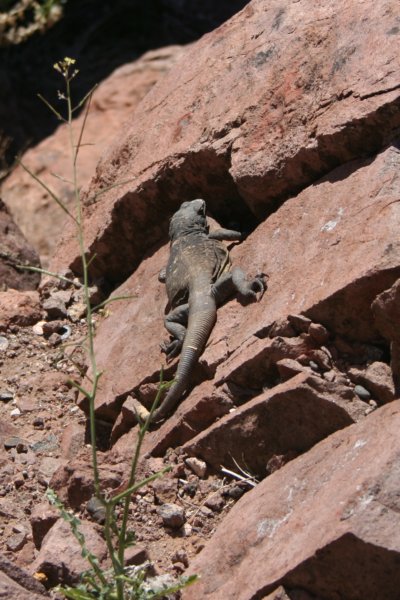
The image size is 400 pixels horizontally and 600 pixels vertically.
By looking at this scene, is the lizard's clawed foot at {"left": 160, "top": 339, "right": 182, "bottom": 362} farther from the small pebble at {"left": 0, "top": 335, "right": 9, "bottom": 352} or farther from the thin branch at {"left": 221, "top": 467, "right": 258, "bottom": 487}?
the small pebble at {"left": 0, "top": 335, "right": 9, "bottom": 352}

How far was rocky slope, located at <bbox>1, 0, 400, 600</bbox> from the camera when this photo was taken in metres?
4.50

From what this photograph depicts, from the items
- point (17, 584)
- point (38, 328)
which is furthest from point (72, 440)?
point (17, 584)

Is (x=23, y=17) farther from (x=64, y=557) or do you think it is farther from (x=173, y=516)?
(x=64, y=557)

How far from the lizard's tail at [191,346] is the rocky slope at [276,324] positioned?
0.07 m

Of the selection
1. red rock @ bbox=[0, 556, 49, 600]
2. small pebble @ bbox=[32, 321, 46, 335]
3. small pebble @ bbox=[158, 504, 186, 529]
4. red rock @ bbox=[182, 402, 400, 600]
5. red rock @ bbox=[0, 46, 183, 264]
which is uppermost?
red rock @ bbox=[0, 556, 49, 600]

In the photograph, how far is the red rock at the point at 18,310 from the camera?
25.7ft

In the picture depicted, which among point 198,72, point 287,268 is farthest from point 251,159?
point 198,72

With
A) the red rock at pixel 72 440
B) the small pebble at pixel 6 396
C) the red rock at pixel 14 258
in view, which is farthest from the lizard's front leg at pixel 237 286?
the red rock at pixel 14 258

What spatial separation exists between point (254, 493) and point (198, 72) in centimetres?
397

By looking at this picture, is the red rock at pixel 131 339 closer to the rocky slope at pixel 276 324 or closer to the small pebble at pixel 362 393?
the rocky slope at pixel 276 324

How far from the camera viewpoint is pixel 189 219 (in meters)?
7.07

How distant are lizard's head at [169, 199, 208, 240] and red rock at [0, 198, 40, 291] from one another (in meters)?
1.77

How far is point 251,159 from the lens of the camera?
22.1 ft

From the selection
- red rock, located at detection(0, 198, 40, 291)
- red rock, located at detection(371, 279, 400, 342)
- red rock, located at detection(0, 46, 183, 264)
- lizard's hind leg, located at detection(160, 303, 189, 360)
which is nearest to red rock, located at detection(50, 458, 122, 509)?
lizard's hind leg, located at detection(160, 303, 189, 360)
